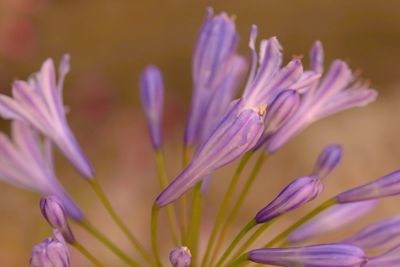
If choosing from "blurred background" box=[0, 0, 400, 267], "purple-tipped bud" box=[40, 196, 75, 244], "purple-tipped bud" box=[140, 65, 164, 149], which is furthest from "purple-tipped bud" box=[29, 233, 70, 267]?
"blurred background" box=[0, 0, 400, 267]

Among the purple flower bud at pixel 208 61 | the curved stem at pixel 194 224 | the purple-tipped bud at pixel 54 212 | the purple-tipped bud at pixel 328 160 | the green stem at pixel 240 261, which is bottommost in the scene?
the green stem at pixel 240 261

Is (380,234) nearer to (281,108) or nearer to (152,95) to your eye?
(281,108)

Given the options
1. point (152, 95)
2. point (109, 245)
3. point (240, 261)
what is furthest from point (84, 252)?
point (152, 95)

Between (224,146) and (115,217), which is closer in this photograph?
(224,146)

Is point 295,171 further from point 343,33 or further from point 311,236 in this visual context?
point 311,236

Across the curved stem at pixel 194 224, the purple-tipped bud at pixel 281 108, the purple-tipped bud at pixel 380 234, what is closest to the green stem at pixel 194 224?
the curved stem at pixel 194 224

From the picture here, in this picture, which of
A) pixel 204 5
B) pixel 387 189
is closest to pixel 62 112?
pixel 387 189

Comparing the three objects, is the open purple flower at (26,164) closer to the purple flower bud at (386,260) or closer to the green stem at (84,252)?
the green stem at (84,252)

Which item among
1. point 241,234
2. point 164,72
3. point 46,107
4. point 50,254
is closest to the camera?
point 50,254
